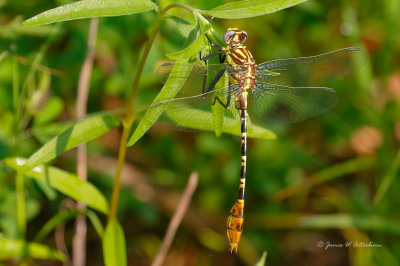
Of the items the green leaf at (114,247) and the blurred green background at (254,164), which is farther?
the blurred green background at (254,164)

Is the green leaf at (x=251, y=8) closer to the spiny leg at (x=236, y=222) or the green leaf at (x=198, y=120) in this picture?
the green leaf at (x=198, y=120)

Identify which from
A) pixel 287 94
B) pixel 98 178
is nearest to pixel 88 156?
pixel 98 178

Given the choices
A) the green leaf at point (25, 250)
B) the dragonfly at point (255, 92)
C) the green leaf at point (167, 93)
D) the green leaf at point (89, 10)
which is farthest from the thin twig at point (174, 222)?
the green leaf at point (89, 10)

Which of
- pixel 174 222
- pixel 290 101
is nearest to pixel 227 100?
pixel 290 101

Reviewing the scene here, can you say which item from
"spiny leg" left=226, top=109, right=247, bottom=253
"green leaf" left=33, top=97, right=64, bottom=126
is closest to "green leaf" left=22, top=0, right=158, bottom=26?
"spiny leg" left=226, top=109, right=247, bottom=253

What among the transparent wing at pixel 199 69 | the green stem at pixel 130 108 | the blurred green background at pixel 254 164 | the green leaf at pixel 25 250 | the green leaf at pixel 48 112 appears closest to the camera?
the green stem at pixel 130 108

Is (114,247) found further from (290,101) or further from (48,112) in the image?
(290,101)

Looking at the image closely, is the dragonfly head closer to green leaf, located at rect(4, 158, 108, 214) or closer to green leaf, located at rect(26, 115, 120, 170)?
green leaf, located at rect(26, 115, 120, 170)
